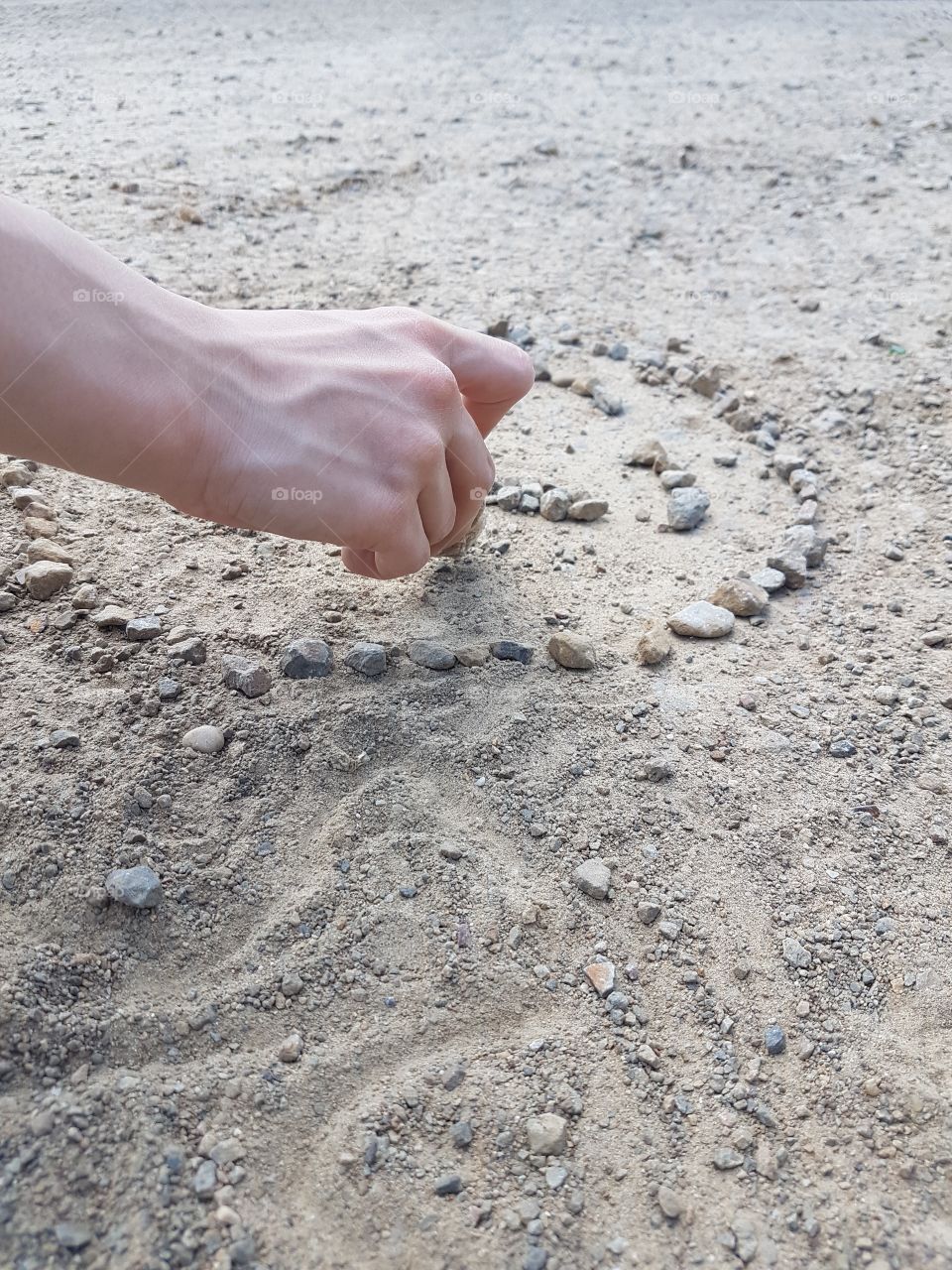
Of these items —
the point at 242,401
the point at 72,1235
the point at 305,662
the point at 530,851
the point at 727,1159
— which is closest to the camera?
the point at 72,1235

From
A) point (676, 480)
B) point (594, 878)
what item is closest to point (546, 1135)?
point (594, 878)

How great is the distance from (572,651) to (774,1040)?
2.45 feet

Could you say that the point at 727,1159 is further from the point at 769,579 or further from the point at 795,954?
the point at 769,579

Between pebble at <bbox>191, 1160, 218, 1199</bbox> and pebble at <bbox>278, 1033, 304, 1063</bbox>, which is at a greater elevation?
pebble at <bbox>191, 1160, 218, 1199</bbox>

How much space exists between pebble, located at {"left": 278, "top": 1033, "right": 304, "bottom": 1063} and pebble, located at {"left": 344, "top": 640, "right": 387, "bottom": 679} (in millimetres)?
671

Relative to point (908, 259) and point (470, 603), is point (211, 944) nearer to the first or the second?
point (470, 603)

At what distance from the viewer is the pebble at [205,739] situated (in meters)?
1.74

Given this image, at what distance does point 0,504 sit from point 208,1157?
4.84 feet

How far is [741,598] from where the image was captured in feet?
6.88

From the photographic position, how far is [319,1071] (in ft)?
4.42

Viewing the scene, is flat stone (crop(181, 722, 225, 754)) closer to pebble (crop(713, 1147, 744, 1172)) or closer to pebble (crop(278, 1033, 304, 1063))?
pebble (crop(278, 1033, 304, 1063))

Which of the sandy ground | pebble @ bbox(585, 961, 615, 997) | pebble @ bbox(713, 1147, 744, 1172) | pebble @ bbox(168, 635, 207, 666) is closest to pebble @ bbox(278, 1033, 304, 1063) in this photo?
the sandy ground

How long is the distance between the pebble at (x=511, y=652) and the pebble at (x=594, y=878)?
46 cm

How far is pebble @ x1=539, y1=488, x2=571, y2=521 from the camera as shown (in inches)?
92.7
